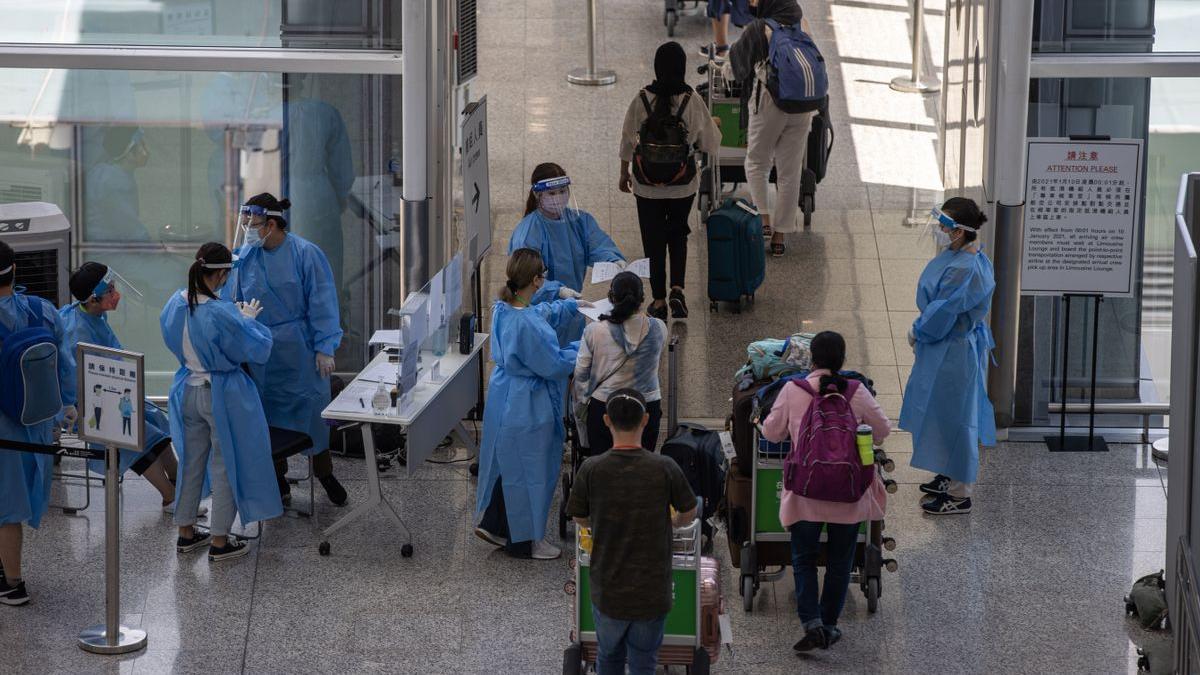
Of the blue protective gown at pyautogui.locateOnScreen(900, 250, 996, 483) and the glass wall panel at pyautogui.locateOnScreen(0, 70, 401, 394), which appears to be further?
the glass wall panel at pyautogui.locateOnScreen(0, 70, 401, 394)

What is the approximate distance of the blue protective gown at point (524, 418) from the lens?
835 centimetres

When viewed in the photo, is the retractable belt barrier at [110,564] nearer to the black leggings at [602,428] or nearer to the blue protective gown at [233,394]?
the blue protective gown at [233,394]

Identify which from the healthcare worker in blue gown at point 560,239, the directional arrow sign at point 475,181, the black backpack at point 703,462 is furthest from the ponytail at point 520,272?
the directional arrow sign at point 475,181

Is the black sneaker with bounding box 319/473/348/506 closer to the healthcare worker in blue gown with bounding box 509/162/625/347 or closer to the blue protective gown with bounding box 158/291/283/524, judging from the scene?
the blue protective gown with bounding box 158/291/283/524

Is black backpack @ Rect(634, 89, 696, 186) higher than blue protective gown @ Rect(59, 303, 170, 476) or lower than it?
higher

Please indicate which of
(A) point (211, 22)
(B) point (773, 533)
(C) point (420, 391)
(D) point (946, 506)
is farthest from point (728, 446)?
(A) point (211, 22)

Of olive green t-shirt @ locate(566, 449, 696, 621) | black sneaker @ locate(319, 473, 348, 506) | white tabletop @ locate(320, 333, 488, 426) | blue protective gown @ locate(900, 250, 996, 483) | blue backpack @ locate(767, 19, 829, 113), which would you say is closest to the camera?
olive green t-shirt @ locate(566, 449, 696, 621)

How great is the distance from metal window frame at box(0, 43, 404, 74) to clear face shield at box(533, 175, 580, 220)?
1138 mm

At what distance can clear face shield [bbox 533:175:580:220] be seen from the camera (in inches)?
371

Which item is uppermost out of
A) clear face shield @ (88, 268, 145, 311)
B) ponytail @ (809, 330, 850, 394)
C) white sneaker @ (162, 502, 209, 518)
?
clear face shield @ (88, 268, 145, 311)

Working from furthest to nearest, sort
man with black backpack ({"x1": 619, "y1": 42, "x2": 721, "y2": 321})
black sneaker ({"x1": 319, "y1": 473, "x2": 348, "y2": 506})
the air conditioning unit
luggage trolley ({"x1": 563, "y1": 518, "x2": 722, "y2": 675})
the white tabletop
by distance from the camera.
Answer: man with black backpack ({"x1": 619, "y1": 42, "x2": 721, "y2": 321}) → the air conditioning unit → black sneaker ({"x1": 319, "y1": 473, "x2": 348, "y2": 506}) → the white tabletop → luggage trolley ({"x1": 563, "y1": 518, "x2": 722, "y2": 675})

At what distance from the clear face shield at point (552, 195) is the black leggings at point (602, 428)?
143 centimetres

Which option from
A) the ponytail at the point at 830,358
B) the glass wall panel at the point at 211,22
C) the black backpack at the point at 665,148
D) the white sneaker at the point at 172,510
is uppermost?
the glass wall panel at the point at 211,22

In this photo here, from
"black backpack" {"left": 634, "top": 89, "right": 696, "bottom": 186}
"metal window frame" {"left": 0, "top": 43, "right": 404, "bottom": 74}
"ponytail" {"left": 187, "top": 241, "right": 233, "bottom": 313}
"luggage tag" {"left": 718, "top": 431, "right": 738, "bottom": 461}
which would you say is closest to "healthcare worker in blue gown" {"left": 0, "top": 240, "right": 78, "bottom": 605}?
"ponytail" {"left": 187, "top": 241, "right": 233, "bottom": 313}
